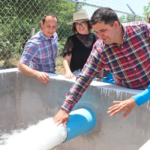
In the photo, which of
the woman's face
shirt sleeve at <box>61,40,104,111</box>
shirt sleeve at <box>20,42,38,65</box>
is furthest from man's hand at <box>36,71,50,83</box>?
the woman's face

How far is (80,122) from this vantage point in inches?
87.8

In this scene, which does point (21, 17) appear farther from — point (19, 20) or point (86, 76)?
point (86, 76)

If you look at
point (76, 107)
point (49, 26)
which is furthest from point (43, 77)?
point (49, 26)

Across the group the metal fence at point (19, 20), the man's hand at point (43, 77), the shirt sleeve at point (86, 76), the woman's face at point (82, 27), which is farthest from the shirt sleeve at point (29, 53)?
the metal fence at point (19, 20)

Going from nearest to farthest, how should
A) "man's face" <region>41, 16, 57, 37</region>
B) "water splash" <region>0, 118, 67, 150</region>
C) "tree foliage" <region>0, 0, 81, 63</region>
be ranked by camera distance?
"water splash" <region>0, 118, 67, 150</region> < "man's face" <region>41, 16, 57, 37</region> < "tree foliage" <region>0, 0, 81, 63</region>

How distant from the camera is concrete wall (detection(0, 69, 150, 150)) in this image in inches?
85.7

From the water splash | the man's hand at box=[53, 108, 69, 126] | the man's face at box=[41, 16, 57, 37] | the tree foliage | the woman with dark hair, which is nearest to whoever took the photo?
the water splash

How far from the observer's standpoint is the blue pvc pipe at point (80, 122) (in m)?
2.13

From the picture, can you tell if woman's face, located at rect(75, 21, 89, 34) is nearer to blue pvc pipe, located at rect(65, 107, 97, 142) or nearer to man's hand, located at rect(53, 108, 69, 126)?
blue pvc pipe, located at rect(65, 107, 97, 142)

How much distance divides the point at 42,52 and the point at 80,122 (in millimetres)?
1125

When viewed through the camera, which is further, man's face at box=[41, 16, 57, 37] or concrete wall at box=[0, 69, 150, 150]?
man's face at box=[41, 16, 57, 37]

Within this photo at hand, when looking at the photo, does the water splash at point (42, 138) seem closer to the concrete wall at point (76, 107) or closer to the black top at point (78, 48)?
the concrete wall at point (76, 107)

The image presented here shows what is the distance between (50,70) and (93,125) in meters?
1.04

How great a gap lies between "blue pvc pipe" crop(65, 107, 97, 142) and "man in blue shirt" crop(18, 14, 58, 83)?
668 mm
